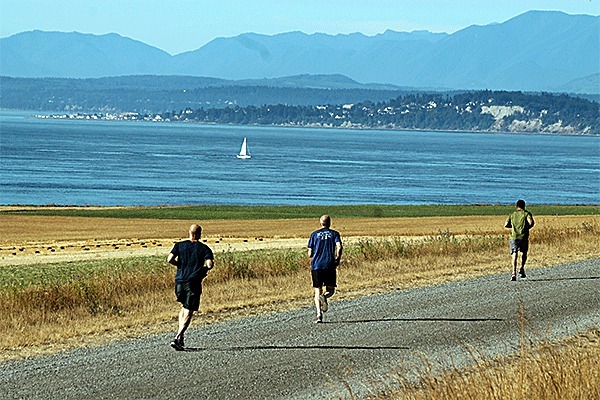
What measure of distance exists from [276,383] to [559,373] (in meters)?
3.55

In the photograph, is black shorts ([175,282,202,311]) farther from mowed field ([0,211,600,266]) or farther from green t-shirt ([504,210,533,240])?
mowed field ([0,211,600,266])

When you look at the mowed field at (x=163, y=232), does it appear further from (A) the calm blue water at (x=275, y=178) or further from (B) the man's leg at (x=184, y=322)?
(A) the calm blue water at (x=275, y=178)

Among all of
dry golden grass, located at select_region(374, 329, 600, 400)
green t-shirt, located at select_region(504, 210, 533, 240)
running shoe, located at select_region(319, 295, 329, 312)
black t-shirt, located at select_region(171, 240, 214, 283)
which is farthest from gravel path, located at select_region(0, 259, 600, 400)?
green t-shirt, located at select_region(504, 210, 533, 240)

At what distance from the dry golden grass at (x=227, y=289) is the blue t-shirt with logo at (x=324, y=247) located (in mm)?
1755

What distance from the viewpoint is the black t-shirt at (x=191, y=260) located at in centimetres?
1292

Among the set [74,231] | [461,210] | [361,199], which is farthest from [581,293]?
[361,199]

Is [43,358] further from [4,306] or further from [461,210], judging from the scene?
[461,210]

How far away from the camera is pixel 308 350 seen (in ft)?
43.0

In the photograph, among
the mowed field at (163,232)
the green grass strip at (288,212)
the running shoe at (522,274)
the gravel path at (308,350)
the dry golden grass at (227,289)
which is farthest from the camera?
the green grass strip at (288,212)

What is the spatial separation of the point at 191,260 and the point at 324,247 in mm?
2642

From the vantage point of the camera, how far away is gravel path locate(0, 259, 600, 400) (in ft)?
36.3

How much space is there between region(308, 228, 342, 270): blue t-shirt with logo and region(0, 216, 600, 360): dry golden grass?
1.75 meters

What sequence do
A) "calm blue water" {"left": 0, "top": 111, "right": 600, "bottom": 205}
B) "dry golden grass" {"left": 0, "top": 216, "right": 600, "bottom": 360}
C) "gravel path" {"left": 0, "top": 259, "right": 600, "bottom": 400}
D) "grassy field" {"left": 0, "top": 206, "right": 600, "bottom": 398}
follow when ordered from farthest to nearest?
"calm blue water" {"left": 0, "top": 111, "right": 600, "bottom": 205}
"grassy field" {"left": 0, "top": 206, "right": 600, "bottom": 398}
"dry golden grass" {"left": 0, "top": 216, "right": 600, "bottom": 360}
"gravel path" {"left": 0, "top": 259, "right": 600, "bottom": 400}

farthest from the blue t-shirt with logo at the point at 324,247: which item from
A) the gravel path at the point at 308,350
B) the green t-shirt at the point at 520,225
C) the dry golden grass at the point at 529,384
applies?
the green t-shirt at the point at 520,225
